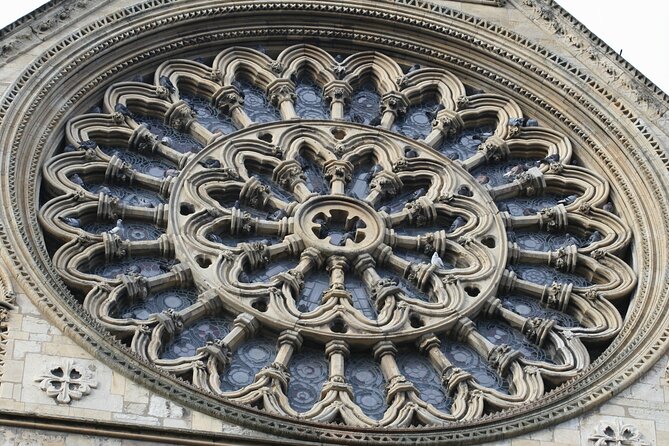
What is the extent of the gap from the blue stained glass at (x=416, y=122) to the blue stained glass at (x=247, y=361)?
479 cm

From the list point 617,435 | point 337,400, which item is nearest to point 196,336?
point 337,400

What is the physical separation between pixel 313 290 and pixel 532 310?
107 inches

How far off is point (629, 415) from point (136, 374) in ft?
18.2

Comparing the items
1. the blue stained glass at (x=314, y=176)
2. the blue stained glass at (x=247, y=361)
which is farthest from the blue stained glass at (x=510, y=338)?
the blue stained glass at (x=314, y=176)

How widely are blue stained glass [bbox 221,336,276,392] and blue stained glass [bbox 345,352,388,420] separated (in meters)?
0.95

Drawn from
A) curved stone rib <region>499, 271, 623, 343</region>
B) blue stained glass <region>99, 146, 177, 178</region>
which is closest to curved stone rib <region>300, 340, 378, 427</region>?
curved stone rib <region>499, 271, 623, 343</region>

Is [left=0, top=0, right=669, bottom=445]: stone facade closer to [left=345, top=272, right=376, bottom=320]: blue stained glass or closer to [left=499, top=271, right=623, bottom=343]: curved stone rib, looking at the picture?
[left=499, top=271, right=623, bottom=343]: curved stone rib

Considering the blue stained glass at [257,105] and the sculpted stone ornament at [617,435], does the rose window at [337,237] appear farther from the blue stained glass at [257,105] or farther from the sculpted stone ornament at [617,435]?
the sculpted stone ornament at [617,435]

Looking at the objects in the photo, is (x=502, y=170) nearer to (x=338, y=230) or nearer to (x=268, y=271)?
(x=338, y=230)

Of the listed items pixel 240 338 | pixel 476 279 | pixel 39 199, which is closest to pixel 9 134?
pixel 39 199

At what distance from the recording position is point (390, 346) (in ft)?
93.7

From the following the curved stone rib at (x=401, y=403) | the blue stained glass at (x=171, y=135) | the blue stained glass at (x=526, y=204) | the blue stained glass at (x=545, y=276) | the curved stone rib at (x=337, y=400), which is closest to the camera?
the curved stone rib at (x=337, y=400)

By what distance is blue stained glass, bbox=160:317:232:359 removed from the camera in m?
28.5

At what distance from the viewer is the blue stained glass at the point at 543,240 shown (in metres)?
30.9
